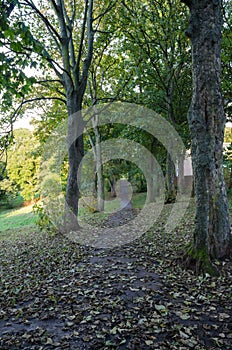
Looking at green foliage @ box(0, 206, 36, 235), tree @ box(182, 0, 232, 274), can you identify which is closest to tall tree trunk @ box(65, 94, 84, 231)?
tree @ box(182, 0, 232, 274)

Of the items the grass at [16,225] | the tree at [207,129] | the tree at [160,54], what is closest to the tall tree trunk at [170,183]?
the tree at [160,54]

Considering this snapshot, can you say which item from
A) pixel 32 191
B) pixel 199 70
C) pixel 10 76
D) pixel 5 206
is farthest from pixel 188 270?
pixel 5 206

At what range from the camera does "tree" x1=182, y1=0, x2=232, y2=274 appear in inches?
191

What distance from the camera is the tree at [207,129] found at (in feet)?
15.9

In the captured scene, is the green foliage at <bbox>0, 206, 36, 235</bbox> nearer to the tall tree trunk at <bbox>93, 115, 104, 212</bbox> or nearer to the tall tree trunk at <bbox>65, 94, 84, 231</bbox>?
the tall tree trunk at <bbox>93, 115, 104, 212</bbox>

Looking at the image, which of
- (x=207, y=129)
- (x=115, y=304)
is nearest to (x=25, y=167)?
(x=207, y=129)

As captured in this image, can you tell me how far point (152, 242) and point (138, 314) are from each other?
3766 mm

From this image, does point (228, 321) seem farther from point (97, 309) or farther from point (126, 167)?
point (126, 167)

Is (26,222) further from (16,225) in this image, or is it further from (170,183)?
(170,183)

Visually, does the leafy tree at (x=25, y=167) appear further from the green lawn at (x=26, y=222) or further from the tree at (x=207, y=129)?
the tree at (x=207, y=129)

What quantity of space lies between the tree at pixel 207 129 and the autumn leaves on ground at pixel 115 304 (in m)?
0.46

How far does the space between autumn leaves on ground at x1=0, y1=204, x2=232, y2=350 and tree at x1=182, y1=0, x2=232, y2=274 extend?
46 centimetres

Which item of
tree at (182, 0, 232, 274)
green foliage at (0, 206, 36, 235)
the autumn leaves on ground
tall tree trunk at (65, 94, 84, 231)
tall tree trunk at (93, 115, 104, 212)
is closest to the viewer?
the autumn leaves on ground

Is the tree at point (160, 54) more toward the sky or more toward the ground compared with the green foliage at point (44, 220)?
more toward the sky
